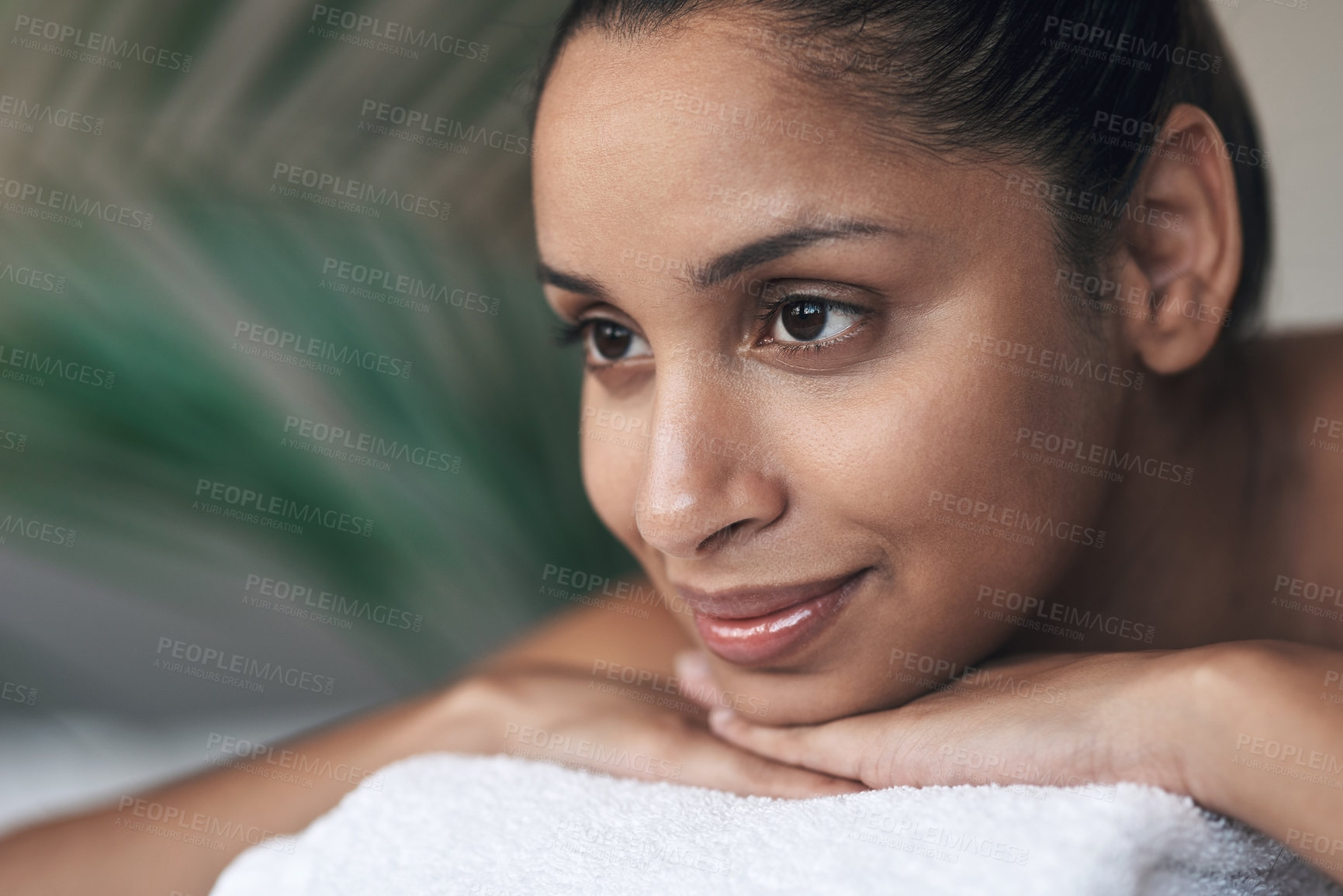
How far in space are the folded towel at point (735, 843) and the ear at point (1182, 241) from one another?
0.38 m

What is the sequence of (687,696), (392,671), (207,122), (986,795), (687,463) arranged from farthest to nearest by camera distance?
1. (392,671)
2. (207,122)
3. (687,696)
4. (687,463)
5. (986,795)

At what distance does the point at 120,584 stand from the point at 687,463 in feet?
3.21

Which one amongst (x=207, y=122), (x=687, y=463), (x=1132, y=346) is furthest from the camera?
(x=207, y=122)

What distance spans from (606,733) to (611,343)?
0.33 meters

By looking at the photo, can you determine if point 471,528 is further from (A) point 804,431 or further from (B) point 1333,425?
A: (B) point 1333,425

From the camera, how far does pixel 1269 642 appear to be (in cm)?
51

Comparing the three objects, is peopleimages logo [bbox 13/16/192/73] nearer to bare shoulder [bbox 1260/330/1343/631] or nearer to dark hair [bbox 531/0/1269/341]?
dark hair [bbox 531/0/1269/341]

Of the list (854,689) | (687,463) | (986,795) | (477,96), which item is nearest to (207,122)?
(477,96)

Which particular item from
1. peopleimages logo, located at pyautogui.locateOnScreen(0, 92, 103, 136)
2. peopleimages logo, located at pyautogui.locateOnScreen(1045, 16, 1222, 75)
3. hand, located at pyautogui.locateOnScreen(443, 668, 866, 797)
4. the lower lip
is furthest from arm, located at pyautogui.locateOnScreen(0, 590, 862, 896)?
peopleimages logo, located at pyautogui.locateOnScreen(0, 92, 103, 136)

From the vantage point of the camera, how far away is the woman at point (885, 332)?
0.62 m

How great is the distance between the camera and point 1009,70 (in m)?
0.69

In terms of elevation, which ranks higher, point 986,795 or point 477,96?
point 477,96

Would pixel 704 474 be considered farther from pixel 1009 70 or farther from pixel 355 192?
pixel 355 192

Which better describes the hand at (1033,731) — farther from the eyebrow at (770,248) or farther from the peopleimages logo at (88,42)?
the peopleimages logo at (88,42)
